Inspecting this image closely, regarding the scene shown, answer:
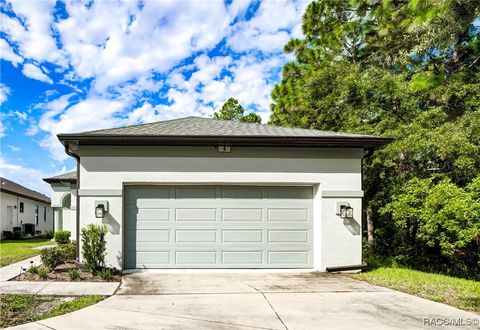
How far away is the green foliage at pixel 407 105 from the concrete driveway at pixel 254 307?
3.77m

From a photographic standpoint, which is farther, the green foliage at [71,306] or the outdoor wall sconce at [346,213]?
the outdoor wall sconce at [346,213]

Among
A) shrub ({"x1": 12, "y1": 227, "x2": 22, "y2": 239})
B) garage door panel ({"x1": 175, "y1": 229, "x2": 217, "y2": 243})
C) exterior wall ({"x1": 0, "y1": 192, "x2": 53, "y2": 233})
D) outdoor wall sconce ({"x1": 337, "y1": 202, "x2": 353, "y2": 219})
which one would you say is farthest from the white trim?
A: exterior wall ({"x1": 0, "y1": 192, "x2": 53, "y2": 233})

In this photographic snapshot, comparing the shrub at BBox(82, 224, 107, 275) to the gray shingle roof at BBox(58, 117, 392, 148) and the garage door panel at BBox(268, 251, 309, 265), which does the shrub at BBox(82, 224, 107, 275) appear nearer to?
the gray shingle roof at BBox(58, 117, 392, 148)

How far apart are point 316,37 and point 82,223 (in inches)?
569

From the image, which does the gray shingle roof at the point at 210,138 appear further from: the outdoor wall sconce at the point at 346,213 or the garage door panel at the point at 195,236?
the garage door panel at the point at 195,236

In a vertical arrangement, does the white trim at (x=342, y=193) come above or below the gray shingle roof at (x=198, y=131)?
below

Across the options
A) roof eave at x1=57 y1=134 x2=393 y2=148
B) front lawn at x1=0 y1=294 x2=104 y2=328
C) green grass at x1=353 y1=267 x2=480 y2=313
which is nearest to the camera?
front lawn at x1=0 y1=294 x2=104 y2=328

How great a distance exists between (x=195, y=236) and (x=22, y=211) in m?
21.7

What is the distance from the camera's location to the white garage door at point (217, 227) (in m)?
8.16

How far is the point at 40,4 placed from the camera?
8.09 meters

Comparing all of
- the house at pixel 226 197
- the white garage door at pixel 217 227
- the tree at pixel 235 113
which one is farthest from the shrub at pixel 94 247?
the tree at pixel 235 113

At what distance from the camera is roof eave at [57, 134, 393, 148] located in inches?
306

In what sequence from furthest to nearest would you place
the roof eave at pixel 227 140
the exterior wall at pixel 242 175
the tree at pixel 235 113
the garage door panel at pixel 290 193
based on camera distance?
1. the tree at pixel 235 113
2. the garage door panel at pixel 290 193
3. the exterior wall at pixel 242 175
4. the roof eave at pixel 227 140

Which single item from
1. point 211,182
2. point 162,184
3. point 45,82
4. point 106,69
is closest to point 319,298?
point 211,182
